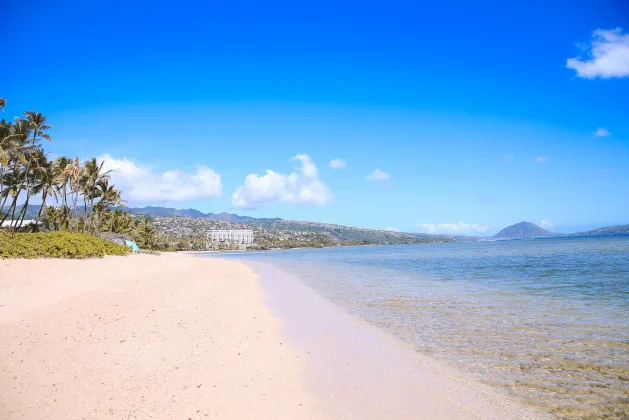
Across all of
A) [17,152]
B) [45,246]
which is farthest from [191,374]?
[17,152]

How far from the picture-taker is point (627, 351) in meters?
7.45

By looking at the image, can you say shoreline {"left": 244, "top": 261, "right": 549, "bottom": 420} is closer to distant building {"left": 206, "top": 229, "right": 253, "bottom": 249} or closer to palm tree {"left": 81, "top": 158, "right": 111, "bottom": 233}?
palm tree {"left": 81, "top": 158, "right": 111, "bottom": 233}

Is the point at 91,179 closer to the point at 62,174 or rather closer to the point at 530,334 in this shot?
the point at 62,174

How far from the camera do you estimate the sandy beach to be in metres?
4.67

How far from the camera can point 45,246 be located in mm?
22844

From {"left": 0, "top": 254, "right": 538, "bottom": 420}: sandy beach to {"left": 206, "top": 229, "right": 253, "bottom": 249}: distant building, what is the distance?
445ft

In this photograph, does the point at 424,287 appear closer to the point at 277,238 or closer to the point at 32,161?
the point at 32,161

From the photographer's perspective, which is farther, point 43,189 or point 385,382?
point 43,189

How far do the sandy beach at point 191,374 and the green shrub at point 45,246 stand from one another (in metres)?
13.3

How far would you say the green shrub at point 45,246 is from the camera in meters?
20.6

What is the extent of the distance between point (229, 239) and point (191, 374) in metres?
152

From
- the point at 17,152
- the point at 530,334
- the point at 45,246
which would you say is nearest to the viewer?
the point at 530,334

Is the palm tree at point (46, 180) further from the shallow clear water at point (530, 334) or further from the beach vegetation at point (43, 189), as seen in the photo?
the shallow clear water at point (530, 334)

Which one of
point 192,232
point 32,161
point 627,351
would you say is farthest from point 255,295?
point 192,232
